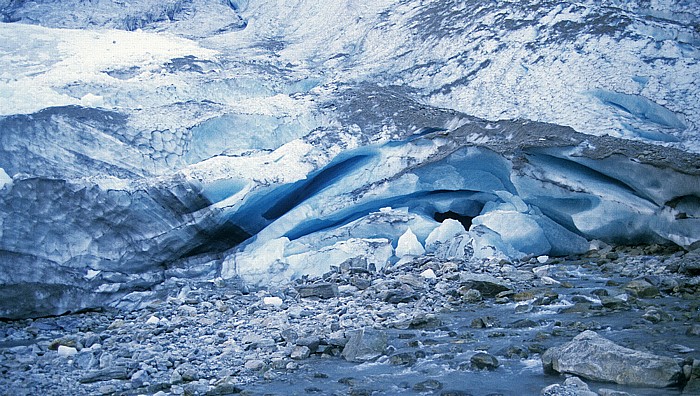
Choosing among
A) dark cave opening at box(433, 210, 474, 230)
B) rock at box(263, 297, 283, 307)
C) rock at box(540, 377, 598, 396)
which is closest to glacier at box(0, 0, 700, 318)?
dark cave opening at box(433, 210, 474, 230)

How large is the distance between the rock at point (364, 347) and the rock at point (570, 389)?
137 cm

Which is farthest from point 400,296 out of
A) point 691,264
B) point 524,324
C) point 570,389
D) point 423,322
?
point 570,389

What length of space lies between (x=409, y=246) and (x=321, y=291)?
1979mm

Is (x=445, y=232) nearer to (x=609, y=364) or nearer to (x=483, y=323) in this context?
(x=483, y=323)

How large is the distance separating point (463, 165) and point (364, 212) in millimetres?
1499

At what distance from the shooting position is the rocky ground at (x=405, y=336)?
10.7 feet

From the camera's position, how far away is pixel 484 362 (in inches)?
137

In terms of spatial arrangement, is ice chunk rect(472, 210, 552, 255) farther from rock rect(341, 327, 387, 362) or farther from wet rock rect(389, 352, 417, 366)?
wet rock rect(389, 352, 417, 366)

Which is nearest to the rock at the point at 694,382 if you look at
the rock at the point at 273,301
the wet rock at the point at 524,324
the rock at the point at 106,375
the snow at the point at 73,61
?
the wet rock at the point at 524,324

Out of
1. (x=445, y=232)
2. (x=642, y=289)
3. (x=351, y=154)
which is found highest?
(x=351, y=154)

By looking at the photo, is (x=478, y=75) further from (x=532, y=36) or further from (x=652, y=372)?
(x=652, y=372)

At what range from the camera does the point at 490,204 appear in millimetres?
8500

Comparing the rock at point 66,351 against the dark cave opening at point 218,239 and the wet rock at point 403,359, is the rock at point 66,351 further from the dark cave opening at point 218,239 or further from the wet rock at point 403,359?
the dark cave opening at point 218,239

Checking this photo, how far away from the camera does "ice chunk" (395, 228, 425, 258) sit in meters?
7.85
